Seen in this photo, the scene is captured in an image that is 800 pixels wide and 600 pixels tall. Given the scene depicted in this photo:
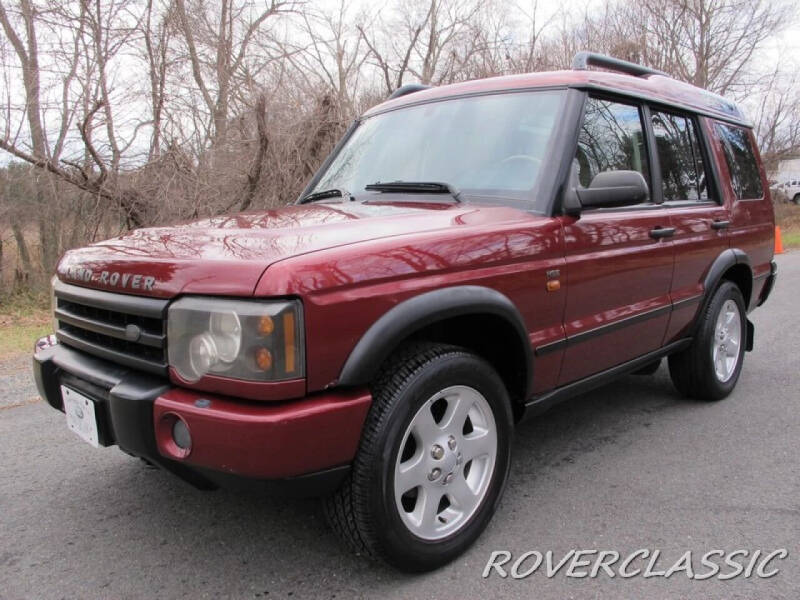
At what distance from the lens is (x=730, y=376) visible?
428 cm

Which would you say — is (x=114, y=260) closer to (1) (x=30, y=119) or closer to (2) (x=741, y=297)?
(2) (x=741, y=297)

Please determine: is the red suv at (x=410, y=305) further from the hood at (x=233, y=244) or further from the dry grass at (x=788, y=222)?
the dry grass at (x=788, y=222)

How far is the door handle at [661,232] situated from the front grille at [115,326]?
2.43 m

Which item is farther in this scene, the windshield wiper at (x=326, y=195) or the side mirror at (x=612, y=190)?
the windshield wiper at (x=326, y=195)

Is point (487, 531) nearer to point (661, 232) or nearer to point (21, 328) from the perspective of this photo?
point (661, 232)

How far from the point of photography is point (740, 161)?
441cm

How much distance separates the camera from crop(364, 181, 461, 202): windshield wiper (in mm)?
2889

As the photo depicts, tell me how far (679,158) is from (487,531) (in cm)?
250

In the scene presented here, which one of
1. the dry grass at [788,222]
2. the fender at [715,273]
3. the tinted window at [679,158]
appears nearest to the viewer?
the tinted window at [679,158]

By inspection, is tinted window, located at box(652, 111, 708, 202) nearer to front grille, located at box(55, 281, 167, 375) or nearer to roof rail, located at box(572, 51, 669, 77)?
roof rail, located at box(572, 51, 669, 77)

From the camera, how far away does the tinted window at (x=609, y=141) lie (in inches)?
116

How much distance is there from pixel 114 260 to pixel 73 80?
8.77 m
